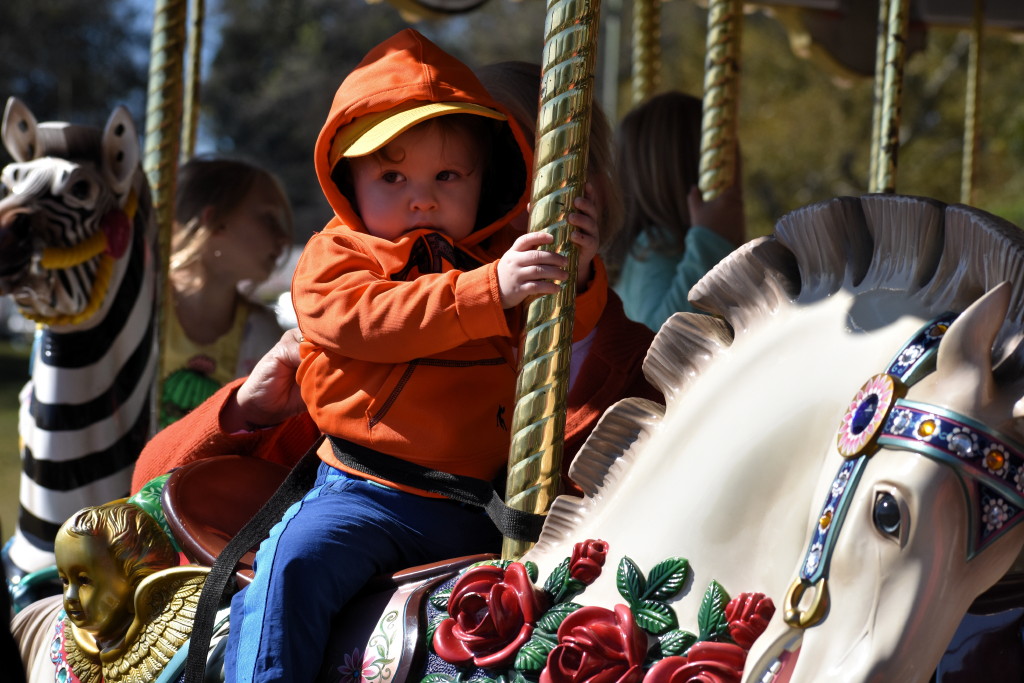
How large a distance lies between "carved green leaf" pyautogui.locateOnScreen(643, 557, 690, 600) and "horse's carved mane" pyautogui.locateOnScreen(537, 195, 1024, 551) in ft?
0.52

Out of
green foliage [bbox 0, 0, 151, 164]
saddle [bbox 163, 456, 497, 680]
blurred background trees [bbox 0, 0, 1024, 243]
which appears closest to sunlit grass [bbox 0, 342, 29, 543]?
saddle [bbox 163, 456, 497, 680]

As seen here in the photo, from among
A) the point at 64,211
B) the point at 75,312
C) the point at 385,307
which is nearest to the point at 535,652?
the point at 385,307

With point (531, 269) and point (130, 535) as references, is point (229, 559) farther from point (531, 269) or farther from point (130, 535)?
point (531, 269)

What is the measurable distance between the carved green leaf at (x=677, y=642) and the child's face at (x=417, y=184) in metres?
0.77

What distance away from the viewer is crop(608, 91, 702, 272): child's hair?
3.58 meters

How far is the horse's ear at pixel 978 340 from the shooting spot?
111 cm

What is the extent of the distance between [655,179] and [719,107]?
53 cm

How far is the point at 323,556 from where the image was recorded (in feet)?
5.17

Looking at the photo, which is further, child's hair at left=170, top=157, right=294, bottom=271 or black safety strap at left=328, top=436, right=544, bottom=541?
child's hair at left=170, top=157, right=294, bottom=271

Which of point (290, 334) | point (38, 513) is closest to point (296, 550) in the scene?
→ point (290, 334)

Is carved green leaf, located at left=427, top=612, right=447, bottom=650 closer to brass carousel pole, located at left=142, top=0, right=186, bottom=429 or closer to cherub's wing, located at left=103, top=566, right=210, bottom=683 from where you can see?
cherub's wing, located at left=103, top=566, right=210, bottom=683

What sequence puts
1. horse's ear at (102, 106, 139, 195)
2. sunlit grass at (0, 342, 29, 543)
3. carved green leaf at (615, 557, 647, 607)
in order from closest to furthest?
carved green leaf at (615, 557, 647, 607), horse's ear at (102, 106, 139, 195), sunlit grass at (0, 342, 29, 543)

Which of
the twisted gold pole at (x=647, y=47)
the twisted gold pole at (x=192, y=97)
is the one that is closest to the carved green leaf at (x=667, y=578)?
the twisted gold pole at (x=192, y=97)

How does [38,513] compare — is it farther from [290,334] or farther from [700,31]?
[700,31]
